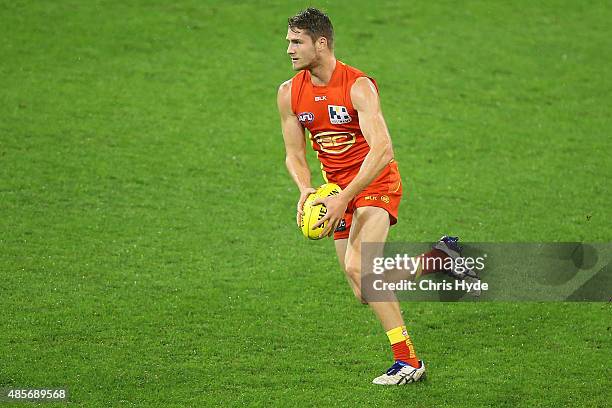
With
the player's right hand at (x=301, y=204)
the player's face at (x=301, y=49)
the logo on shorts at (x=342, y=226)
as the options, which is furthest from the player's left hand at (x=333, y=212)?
the player's face at (x=301, y=49)

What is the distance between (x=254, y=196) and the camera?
37.3 ft

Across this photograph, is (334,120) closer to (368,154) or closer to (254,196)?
(368,154)

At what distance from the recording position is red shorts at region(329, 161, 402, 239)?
7289mm

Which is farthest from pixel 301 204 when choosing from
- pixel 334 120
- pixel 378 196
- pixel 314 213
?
pixel 334 120

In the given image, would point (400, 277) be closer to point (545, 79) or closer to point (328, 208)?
point (328, 208)

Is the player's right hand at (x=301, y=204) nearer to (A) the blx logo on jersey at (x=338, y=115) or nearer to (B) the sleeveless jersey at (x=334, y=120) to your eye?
(B) the sleeveless jersey at (x=334, y=120)

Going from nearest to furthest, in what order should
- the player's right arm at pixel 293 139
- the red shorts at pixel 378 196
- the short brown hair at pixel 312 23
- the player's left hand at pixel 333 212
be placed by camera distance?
the player's left hand at pixel 333 212, the short brown hair at pixel 312 23, the red shorts at pixel 378 196, the player's right arm at pixel 293 139

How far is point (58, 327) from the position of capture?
26.3ft

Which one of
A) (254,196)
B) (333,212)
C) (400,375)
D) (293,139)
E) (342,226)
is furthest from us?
(254,196)

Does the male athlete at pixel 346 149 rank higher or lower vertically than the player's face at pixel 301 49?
lower

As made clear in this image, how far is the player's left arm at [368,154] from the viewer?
6895 mm

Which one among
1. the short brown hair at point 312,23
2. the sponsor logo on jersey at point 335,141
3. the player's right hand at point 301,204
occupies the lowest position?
the player's right hand at point 301,204

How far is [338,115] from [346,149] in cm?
29

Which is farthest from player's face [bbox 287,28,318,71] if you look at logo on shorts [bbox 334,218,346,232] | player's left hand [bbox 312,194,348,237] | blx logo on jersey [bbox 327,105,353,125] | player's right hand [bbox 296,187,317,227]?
logo on shorts [bbox 334,218,346,232]
